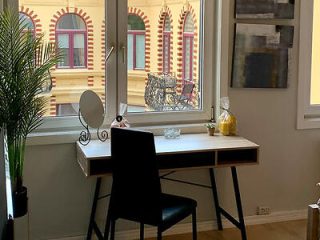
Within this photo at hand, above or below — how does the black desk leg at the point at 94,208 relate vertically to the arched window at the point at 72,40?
below

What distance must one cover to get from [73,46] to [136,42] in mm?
448

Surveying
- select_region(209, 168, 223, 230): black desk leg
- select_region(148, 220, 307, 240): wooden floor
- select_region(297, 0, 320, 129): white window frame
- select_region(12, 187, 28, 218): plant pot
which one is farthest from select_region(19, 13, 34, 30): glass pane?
select_region(297, 0, 320, 129): white window frame

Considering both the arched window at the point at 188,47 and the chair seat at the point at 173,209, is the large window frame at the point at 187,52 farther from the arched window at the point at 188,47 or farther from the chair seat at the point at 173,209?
the chair seat at the point at 173,209

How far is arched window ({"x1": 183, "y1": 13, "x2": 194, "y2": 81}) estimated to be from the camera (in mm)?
3857

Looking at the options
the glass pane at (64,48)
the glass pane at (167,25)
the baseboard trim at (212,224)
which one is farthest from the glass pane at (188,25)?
the baseboard trim at (212,224)

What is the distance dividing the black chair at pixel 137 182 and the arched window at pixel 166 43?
103 centimetres

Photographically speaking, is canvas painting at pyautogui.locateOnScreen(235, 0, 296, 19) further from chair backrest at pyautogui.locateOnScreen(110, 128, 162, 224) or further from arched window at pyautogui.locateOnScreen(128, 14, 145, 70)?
chair backrest at pyautogui.locateOnScreen(110, 128, 162, 224)

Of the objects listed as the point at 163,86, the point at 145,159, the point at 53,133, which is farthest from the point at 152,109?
the point at 145,159

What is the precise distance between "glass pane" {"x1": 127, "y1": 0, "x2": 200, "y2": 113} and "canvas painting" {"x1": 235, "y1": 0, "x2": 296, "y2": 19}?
0.97 ft

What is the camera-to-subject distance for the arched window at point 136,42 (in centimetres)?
369

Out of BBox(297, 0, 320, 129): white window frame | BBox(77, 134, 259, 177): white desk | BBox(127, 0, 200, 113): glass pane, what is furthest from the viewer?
BBox(297, 0, 320, 129): white window frame

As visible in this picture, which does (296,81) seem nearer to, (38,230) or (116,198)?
A: (116,198)

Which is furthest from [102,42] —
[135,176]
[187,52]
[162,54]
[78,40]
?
[135,176]

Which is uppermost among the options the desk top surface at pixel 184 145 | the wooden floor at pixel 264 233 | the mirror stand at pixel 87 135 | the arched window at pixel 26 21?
the arched window at pixel 26 21
